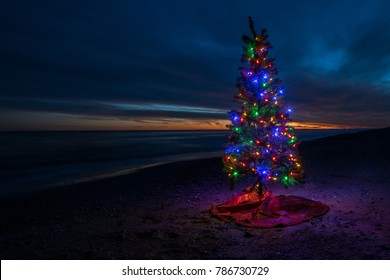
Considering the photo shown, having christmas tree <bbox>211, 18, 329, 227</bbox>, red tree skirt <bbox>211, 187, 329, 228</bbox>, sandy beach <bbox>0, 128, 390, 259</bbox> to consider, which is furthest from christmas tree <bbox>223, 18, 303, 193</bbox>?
sandy beach <bbox>0, 128, 390, 259</bbox>

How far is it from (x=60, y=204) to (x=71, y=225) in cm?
340

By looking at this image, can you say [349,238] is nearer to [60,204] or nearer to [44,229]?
[44,229]

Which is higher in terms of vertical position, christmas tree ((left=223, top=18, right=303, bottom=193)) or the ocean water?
christmas tree ((left=223, top=18, right=303, bottom=193))

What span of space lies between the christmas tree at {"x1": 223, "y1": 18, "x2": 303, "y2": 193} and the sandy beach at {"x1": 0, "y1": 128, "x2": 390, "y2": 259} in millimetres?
1858

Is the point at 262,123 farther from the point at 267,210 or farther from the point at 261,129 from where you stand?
the point at 267,210

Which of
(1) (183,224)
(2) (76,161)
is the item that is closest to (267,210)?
(1) (183,224)

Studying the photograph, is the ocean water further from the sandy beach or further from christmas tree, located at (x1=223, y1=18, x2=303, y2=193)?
the sandy beach

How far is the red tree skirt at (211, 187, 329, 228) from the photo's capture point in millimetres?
7355

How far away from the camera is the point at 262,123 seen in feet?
29.3

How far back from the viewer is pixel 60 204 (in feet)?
36.9

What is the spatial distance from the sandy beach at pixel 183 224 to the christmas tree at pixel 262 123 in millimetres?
1858

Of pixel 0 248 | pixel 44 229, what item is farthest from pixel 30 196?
pixel 0 248

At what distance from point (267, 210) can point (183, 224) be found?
7.55 ft

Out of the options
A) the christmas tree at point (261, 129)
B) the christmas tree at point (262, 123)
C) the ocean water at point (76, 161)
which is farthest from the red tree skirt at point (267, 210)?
the ocean water at point (76, 161)
